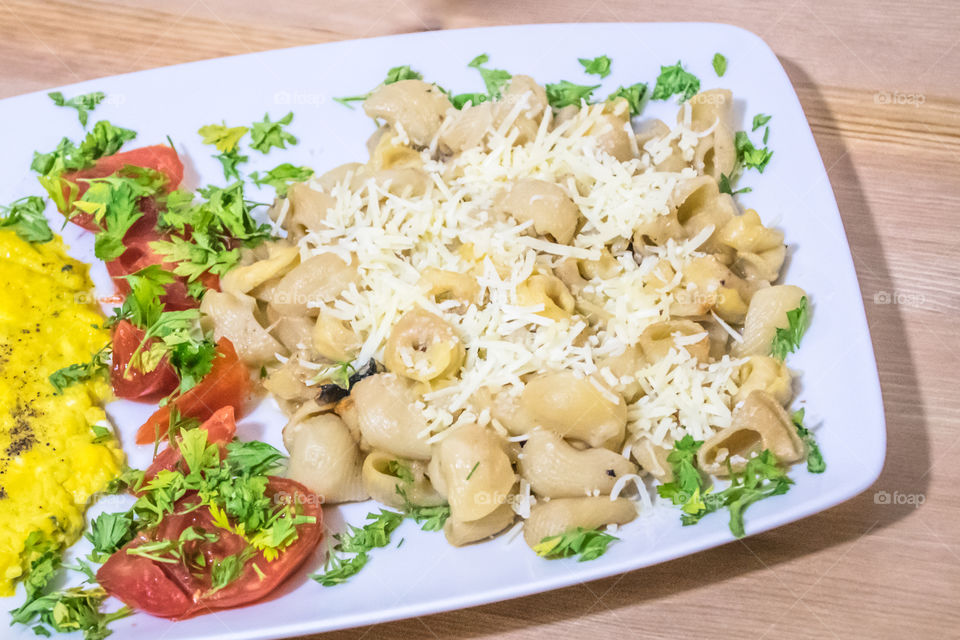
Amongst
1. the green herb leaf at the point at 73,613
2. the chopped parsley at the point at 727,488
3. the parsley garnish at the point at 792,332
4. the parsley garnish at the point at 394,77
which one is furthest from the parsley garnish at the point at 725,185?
the green herb leaf at the point at 73,613

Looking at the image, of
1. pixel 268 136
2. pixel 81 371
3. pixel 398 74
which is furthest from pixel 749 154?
pixel 81 371

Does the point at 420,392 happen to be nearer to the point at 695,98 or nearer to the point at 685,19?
the point at 695,98

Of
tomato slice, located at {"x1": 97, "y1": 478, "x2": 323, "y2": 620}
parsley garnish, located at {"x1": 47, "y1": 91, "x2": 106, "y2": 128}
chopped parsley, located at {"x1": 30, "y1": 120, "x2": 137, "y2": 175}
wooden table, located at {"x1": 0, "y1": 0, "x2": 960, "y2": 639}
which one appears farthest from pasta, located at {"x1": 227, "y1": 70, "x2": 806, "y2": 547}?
parsley garnish, located at {"x1": 47, "y1": 91, "x2": 106, "y2": 128}

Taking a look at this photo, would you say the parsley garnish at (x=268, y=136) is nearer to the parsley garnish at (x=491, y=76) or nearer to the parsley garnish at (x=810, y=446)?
the parsley garnish at (x=491, y=76)

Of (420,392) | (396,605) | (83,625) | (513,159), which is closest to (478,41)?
(513,159)

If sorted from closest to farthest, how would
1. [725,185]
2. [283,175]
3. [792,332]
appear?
[792,332], [725,185], [283,175]

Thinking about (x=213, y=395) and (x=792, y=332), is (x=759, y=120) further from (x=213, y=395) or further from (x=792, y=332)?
(x=213, y=395)
